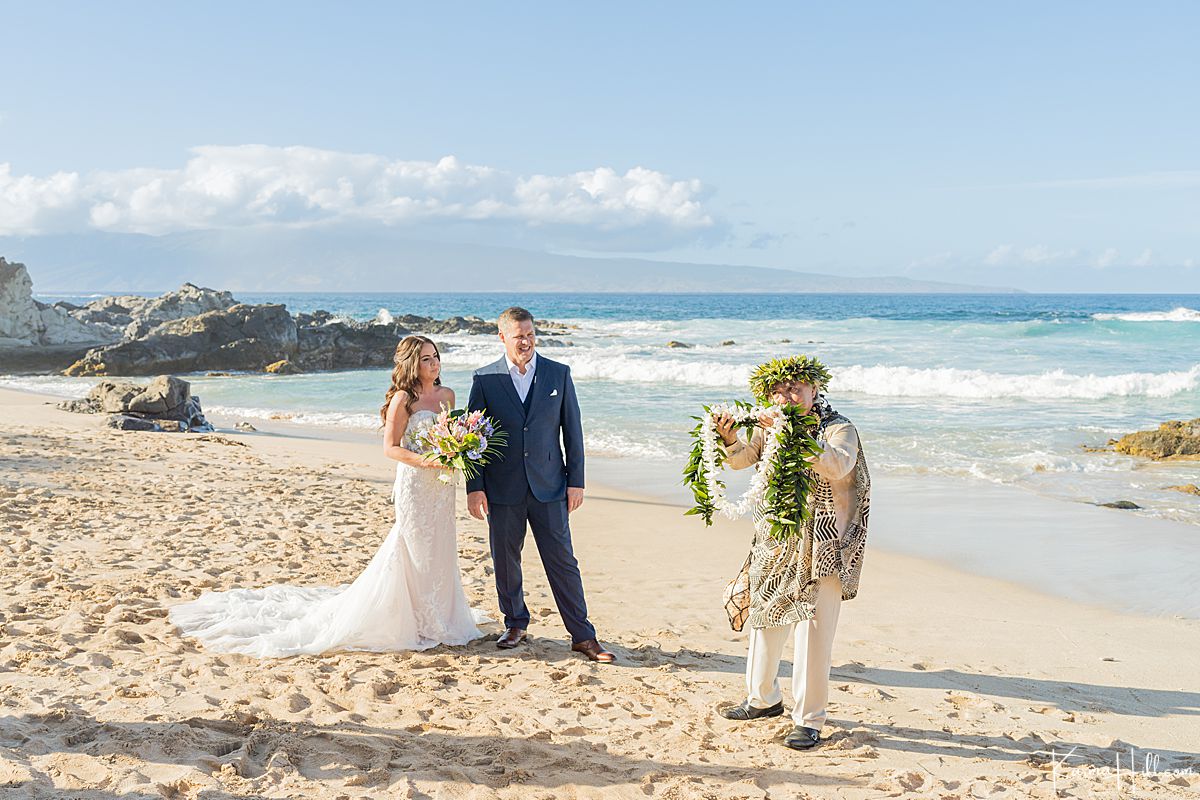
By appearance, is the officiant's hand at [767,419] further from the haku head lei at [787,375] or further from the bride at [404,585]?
the bride at [404,585]

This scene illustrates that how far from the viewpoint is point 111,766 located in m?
4.01

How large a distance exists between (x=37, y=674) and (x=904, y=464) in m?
11.2

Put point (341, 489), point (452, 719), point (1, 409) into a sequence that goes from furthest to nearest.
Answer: point (1, 409) → point (341, 489) → point (452, 719)

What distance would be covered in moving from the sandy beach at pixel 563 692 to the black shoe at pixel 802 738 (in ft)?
0.21

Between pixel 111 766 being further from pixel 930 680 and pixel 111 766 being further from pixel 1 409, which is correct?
pixel 1 409

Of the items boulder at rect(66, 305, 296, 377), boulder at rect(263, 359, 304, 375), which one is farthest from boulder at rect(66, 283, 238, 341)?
boulder at rect(263, 359, 304, 375)

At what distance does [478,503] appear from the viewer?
561cm

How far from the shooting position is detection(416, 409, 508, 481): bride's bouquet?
5.31m

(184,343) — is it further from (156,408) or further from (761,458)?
(761,458)

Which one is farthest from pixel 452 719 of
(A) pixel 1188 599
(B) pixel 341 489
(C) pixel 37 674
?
(B) pixel 341 489

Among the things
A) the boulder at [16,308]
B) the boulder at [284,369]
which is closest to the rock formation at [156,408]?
the boulder at [284,369]

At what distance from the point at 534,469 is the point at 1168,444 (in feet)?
41.1

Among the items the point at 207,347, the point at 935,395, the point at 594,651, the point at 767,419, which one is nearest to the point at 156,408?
the point at 594,651

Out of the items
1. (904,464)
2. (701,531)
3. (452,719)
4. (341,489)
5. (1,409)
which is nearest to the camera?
(452,719)
